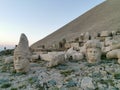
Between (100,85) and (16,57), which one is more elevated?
(16,57)

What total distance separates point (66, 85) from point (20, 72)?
11.1ft

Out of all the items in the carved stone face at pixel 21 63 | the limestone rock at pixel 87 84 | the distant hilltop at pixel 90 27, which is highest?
the distant hilltop at pixel 90 27

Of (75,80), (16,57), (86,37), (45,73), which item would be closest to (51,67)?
(45,73)

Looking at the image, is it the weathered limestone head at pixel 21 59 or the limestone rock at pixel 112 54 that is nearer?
the weathered limestone head at pixel 21 59

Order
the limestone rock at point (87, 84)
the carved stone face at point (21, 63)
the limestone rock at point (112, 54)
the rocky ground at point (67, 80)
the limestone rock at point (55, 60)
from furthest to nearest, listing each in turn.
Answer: the limestone rock at point (112, 54) → the limestone rock at point (55, 60) → the carved stone face at point (21, 63) → the rocky ground at point (67, 80) → the limestone rock at point (87, 84)

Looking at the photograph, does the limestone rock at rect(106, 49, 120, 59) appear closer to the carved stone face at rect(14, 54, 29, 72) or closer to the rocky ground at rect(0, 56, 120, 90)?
the rocky ground at rect(0, 56, 120, 90)

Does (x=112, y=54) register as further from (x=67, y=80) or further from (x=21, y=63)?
(x=21, y=63)

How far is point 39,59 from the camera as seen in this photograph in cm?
1401

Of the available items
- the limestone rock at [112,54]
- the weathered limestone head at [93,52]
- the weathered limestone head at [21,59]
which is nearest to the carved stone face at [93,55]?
the weathered limestone head at [93,52]

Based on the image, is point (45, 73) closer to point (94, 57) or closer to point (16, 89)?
point (16, 89)

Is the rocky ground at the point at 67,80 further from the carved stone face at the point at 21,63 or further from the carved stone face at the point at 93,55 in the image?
the carved stone face at the point at 93,55

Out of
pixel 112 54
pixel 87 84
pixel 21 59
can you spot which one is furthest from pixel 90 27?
pixel 87 84

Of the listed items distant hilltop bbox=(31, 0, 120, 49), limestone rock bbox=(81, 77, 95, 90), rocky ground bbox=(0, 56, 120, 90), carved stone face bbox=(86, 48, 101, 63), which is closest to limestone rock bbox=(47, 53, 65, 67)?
rocky ground bbox=(0, 56, 120, 90)

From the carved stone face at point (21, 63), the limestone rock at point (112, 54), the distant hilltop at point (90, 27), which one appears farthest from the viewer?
the distant hilltop at point (90, 27)
